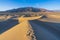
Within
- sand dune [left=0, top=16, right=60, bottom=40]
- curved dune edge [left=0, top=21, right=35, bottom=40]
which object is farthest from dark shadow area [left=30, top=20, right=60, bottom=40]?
curved dune edge [left=0, top=21, right=35, bottom=40]

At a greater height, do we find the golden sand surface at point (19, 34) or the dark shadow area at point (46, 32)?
the golden sand surface at point (19, 34)

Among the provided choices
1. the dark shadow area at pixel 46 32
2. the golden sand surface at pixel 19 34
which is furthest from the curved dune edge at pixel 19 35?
the dark shadow area at pixel 46 32

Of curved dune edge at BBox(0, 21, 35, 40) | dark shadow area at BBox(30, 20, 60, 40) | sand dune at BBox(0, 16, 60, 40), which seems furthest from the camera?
dark shadow area at BBox(30, 20, 60, 40)

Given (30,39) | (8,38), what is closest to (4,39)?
(8,38)

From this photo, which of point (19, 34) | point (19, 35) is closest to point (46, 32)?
point (19, 34)

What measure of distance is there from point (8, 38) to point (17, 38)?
612 mm

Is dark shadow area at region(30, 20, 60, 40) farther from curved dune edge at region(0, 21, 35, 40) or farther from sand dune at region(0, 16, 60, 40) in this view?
curved dune edge at region(0, 21, 35, 40)

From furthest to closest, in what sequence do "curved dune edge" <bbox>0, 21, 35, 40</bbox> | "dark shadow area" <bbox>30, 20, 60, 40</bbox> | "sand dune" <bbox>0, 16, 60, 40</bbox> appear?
"dark shadow area" <bbox>30, 20, 60, 40</bbox> < "sand dune" <bbox>0, 16, 60, 40</bbox> < "curved dune edge" <bbox>0, 21, 35, 40</bbox>

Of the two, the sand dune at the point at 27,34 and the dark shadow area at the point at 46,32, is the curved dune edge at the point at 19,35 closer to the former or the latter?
the sand dune at the point at 27,34

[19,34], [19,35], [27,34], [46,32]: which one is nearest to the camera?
[27,34]

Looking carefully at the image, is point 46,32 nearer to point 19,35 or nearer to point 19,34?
point 19,34

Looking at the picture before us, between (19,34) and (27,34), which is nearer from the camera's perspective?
(27,34)

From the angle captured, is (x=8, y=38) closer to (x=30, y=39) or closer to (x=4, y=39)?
(x=4, y=39)

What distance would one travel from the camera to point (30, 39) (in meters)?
9.69
